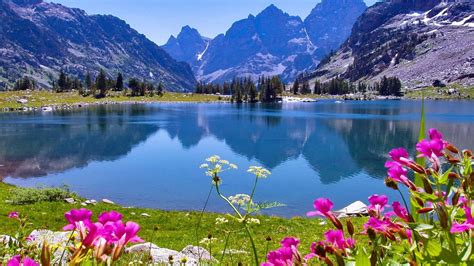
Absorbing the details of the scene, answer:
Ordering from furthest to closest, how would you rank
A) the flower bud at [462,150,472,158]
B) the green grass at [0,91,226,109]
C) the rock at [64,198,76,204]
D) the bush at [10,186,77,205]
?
the green grass at [0,91,226,109]
the rock at [64,198,76,204]
the bush at [10,186,77,205]
the flower bud at [462,150,472,158]

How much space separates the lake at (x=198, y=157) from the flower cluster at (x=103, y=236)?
29.9 meters

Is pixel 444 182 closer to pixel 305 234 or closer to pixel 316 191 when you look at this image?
pixel 305 234

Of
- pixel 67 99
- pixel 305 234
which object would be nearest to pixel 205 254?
pixel 305 234

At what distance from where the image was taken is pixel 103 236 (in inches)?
78.3

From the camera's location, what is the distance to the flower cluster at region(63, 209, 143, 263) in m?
1.94

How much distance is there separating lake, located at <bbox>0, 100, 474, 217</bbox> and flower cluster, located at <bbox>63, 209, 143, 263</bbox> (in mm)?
29927

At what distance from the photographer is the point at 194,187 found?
130 feet

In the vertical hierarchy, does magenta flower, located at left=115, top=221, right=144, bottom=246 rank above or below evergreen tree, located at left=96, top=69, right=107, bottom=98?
below

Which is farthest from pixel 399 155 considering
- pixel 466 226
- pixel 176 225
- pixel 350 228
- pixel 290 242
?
pixel 176 225

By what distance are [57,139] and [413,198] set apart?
72.7m

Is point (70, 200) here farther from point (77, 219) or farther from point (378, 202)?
point (378, 202)

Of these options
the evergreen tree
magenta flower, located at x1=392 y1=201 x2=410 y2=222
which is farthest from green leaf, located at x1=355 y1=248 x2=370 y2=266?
the evergreen tree

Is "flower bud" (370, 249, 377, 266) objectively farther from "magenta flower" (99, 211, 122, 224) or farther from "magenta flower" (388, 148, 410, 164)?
"magenta flower" (99, 211, 122, 224)

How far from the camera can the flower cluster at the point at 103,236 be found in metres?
1.94
